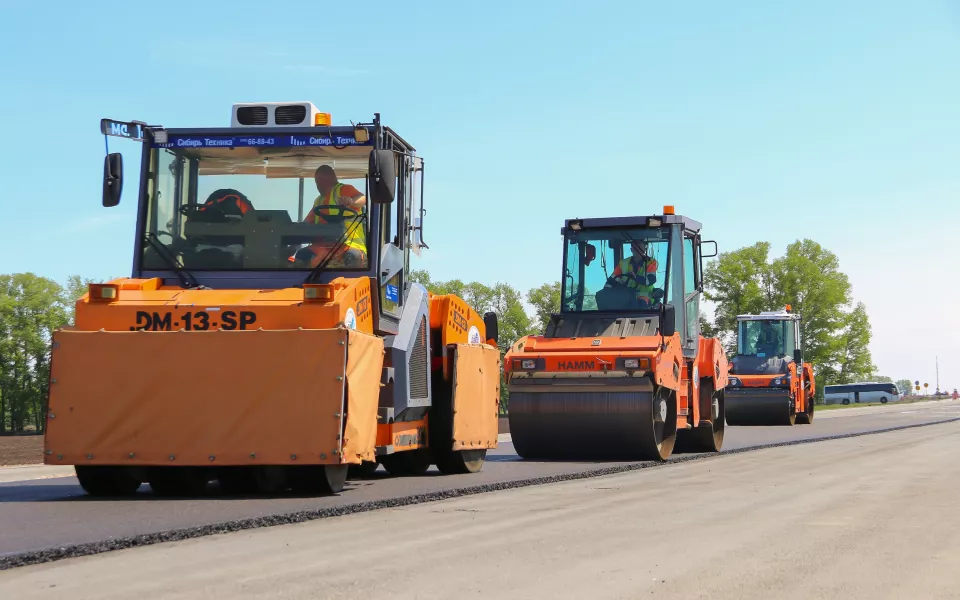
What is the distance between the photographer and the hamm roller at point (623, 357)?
1502 cm

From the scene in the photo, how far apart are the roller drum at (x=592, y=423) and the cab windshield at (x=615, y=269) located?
66.5 inches

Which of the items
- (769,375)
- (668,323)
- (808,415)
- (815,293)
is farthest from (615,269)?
(815,293)

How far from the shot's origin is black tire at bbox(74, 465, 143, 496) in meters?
9.70

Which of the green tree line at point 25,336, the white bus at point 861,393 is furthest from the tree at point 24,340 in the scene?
the white bus at point 861,393

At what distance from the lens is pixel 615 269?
17.0 metres

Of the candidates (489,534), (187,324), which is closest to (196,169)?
(187,324)

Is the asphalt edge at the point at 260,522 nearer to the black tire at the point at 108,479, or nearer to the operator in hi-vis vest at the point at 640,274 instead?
the black tire at the point at 108,479

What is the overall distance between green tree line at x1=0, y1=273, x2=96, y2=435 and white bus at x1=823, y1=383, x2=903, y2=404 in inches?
2192

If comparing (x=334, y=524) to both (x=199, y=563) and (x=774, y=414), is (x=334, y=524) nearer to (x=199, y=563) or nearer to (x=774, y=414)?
(x=199, y=563)

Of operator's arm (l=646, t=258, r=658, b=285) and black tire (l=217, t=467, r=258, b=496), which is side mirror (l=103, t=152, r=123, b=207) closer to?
black tire (l=217, t=467, r=258, b=496)

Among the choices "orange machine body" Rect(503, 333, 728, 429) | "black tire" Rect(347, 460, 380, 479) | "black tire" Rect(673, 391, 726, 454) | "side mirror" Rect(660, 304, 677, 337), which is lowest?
"black tire" Rect(347, 460, 380, 479)

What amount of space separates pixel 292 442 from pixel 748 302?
70.5 metres

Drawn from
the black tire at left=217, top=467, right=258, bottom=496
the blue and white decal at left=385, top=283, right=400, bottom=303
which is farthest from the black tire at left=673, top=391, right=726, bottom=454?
the black tire at left=217, top=467, right=258, bottom=496

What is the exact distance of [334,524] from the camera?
312 inches
